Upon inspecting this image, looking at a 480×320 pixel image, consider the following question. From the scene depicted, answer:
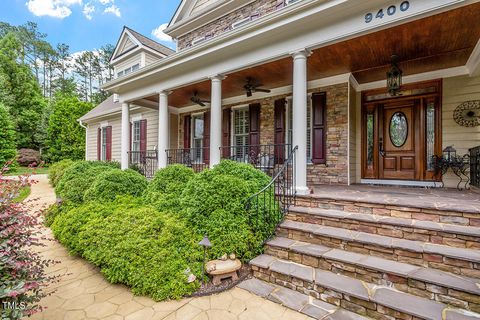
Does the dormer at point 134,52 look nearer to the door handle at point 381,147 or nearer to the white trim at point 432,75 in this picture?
the white trim at point 432,75

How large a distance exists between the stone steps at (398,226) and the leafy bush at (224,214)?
68cm

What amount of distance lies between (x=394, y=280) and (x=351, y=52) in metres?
3.99

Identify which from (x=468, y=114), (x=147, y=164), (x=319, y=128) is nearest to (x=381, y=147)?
(x=319, y=128)

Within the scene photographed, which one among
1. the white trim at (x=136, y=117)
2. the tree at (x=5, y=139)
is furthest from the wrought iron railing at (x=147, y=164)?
the tree at (x=5, y=139)

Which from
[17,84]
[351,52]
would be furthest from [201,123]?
[17,84]

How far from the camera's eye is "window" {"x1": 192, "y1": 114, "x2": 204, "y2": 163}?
8688 millimetres

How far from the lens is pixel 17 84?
722 inches

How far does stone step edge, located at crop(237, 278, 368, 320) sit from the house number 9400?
3892 millimetres

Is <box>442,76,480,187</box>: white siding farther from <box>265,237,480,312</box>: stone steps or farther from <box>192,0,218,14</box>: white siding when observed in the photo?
<box>192,0,218,14</box>: white siding

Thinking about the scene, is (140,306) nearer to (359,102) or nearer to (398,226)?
(398,226)

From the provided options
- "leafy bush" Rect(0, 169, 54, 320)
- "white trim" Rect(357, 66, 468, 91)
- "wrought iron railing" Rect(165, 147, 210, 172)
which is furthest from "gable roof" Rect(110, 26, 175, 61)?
"leafy bush" Rect(0, 169, 54, 320)

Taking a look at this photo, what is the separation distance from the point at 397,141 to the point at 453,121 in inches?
41.5

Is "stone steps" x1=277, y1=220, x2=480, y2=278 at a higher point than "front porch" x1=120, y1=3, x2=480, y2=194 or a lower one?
lower

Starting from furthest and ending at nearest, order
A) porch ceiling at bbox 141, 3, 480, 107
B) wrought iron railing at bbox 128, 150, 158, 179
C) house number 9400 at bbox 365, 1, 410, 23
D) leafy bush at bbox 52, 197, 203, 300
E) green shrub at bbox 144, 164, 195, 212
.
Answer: wrought iron railing at bbox 128, 150, 158, 179
green shrub at bbox 144, 164, 195, 212
porch ceiling at bbox 141, 3, 480, 107
house number 9400 at bbox 365, 1, 410, 23
leafy bush at bbox 52, 197, 203, 300
